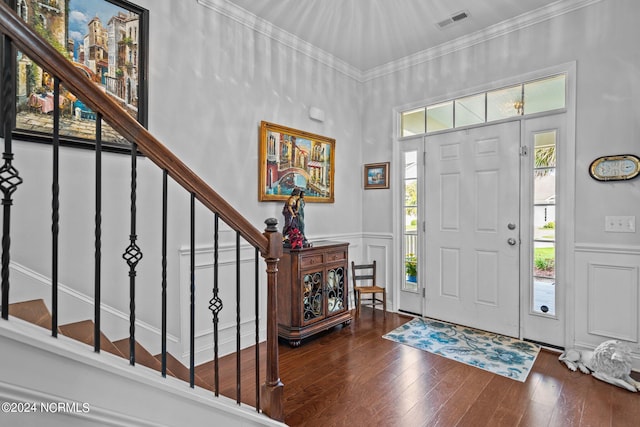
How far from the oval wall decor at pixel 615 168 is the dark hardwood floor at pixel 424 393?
151 cm

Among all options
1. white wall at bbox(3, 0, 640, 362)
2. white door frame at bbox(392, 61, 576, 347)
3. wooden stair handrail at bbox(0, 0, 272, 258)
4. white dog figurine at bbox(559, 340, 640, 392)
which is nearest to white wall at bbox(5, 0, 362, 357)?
white wall at bbox(3, 0, 640, 362)

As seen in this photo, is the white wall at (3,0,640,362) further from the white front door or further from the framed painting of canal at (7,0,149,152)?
the white front door

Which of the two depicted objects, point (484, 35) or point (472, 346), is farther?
point (484, 35)

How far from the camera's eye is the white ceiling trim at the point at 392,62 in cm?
288

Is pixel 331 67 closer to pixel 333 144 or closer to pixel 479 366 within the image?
pixel 333 144

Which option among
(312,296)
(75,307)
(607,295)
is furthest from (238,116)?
(607,295)

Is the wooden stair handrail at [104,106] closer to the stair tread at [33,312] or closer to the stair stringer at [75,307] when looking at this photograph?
the stair tread at [33,312]

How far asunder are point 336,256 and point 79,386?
2611mm

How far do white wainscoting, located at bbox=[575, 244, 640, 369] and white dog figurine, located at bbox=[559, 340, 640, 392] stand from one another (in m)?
0.17

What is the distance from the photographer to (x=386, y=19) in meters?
3.14

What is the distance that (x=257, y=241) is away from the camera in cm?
164

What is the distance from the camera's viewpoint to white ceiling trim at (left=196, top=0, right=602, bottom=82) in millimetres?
2885

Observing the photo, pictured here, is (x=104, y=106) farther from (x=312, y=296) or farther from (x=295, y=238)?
(x=312, y=296)

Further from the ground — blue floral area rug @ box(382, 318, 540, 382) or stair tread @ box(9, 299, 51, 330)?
stair tread @ box(9, 299, 51, 330)
